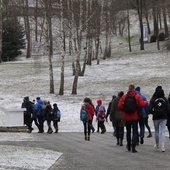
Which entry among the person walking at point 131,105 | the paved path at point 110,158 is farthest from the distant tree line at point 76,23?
the person walking at point 131,105

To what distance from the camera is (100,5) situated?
5334cm

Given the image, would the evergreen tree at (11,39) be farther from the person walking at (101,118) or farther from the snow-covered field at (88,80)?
the person walking at (101,118)

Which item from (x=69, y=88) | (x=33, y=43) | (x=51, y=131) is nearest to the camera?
(x=51, y=131)

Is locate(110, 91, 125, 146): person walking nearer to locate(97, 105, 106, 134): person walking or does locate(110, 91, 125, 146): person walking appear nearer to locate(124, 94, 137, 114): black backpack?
locate(124, 94, 137, 114): black backpack

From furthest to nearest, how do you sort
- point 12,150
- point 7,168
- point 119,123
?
point 119,123 < point 12,150 < point 7,168

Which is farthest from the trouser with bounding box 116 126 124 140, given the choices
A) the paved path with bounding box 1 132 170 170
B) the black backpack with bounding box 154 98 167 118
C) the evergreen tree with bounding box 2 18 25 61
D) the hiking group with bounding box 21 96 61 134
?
the evergreen tree with bounding box 2 18 25 61

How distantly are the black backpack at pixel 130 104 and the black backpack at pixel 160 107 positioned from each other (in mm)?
658

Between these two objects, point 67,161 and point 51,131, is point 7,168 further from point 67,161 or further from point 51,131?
point 51,131

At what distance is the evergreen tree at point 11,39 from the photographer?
207ft

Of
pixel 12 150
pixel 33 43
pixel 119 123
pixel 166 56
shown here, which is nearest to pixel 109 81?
pixel 166 56

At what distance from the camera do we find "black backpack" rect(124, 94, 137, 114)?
1404cm

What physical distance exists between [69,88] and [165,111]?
1092 inches

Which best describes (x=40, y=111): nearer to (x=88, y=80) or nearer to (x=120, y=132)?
(x=120, y=132)

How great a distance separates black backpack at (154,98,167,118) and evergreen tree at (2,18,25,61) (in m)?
49.5
